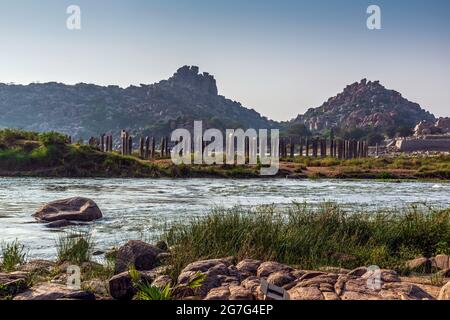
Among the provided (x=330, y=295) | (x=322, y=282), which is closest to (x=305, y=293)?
(x=330, y=295)

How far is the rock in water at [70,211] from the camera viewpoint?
22.0 meters

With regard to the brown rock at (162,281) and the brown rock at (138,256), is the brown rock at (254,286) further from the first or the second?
the brown rock at (138,256)

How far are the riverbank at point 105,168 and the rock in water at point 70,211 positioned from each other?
32351 mm

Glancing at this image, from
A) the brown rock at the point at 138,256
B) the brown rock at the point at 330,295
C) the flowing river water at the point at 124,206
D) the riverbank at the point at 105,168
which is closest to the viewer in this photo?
the brown rock at the point at 330,295

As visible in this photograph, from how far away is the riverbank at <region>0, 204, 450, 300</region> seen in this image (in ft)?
29.8

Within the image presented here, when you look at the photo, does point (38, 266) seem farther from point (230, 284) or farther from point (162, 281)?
point (230, 284)

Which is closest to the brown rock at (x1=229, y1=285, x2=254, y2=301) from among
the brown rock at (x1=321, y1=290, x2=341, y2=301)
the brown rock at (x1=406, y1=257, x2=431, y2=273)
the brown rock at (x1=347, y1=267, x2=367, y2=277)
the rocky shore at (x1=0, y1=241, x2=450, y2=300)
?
the rocky shore at (x1=0, y1=241, x2=450, y2=300)

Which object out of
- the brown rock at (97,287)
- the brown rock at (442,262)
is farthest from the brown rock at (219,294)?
the brown rock at (442,262)

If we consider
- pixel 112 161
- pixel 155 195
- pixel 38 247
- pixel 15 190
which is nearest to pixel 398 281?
pixel 38 247

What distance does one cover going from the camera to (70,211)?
22.6 meters

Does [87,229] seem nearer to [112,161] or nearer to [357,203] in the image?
[357,203]

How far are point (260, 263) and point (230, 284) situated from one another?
1661 millimetres

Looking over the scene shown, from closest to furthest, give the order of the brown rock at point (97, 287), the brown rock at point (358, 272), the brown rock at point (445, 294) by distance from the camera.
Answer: the brown rock at point (445, 294) < the brown rock at point (97, 287) < the brown rock at point (358, 272)
